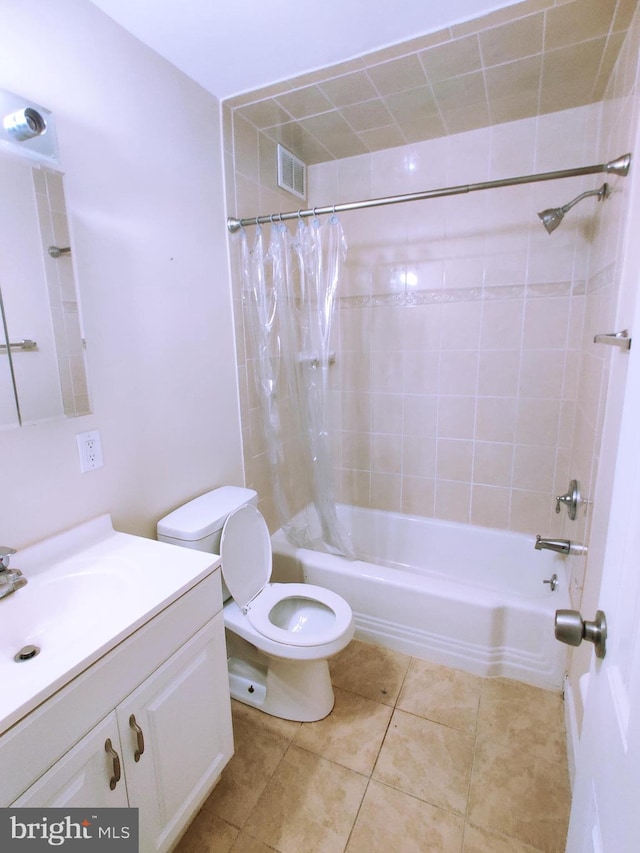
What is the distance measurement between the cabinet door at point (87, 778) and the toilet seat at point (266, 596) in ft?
2.12

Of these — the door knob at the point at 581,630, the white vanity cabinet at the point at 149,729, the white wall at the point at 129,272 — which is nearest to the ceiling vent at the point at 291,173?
the white wall at the point at 129,272

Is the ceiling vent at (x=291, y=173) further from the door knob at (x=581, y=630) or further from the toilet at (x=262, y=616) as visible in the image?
the door knob at (x=581, y=630)

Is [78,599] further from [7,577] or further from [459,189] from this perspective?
[459,189]

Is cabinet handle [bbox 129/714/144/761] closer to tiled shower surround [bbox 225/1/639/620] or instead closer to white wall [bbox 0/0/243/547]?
white wall [bbox 0/0/243/547]

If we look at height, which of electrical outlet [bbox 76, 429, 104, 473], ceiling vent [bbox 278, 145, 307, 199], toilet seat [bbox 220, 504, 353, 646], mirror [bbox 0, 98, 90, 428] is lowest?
toilet seat [bbox 220, 504, 353, 646]

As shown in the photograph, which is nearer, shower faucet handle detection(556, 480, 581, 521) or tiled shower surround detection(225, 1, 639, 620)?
shower faucet handle detection(556, 480, 581, 521)

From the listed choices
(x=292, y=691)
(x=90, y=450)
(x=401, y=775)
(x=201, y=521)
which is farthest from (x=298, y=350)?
(x=401, y=775)

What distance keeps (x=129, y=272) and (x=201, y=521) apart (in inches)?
35.7

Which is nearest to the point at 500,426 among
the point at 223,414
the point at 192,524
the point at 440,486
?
the point at 440,486

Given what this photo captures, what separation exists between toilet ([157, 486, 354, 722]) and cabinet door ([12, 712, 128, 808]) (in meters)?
0.63

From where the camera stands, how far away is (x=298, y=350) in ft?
6.39

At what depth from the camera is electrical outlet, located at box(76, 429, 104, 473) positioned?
1277 mm

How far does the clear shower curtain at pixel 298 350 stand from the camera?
182 centimetres

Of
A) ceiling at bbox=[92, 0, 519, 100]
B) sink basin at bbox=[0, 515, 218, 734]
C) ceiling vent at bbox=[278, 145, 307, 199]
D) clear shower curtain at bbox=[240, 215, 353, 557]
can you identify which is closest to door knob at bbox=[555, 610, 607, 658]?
sink basin at bbox=[0, 515, 218, 734]
